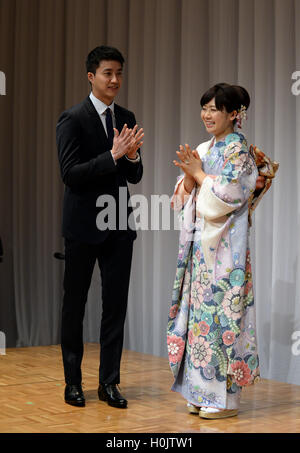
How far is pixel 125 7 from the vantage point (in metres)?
5.10

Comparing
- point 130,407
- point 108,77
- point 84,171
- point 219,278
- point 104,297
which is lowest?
point 130,407

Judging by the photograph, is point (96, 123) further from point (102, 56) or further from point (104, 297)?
point (104, 297)

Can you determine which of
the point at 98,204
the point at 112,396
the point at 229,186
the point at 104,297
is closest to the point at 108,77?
the point at 98,204

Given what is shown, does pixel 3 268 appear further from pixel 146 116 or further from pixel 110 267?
pixel 110 267

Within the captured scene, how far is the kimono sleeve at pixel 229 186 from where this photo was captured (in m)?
2.82

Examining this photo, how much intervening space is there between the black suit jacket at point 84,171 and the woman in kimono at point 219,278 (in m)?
0.31

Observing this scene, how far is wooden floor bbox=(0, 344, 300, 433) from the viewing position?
270 cm

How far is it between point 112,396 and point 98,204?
2.62 ft

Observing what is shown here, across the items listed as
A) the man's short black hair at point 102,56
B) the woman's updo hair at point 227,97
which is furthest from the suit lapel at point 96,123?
the woman's updo hair at point 227,97

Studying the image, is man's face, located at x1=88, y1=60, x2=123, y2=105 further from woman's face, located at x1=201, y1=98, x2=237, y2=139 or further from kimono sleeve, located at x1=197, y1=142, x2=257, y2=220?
kimono sleeve, located at x1=197, y1=142, x2=257, y2=220

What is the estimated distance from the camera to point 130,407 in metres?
3.06

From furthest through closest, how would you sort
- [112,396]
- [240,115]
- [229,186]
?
[112,396] → [240,115] → [229,186]

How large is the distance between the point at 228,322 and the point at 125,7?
2991mm

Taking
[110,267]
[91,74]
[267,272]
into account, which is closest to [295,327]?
[267,272]
